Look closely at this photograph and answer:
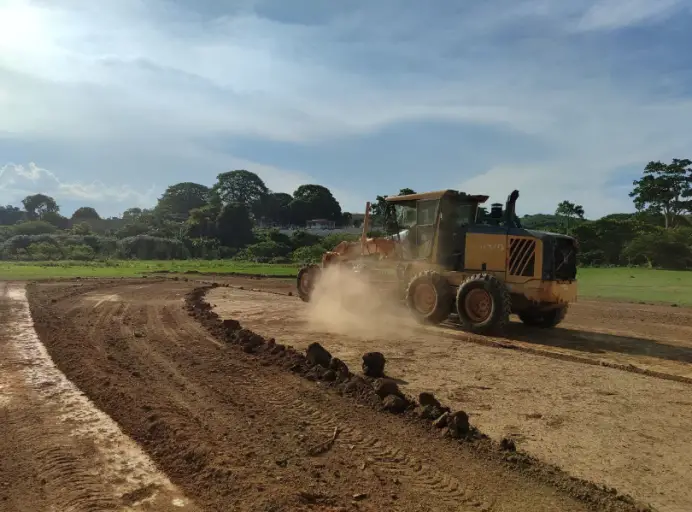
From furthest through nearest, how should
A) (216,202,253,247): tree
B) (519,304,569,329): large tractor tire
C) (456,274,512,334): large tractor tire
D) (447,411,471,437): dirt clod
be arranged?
(216,202,253,247): tree, (519,304,569,329): large tractor tire, (456,274,512,334): large tractor tire, (447,411,471,437): dirt clod

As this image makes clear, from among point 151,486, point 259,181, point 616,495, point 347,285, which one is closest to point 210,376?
point 151,486

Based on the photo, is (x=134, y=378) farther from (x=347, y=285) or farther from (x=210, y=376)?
(x=347, y=285)

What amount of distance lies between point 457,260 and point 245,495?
946 centimetres

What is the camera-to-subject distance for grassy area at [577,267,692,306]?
68.8 feet

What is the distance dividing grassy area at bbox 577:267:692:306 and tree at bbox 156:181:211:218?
91262 millimetres

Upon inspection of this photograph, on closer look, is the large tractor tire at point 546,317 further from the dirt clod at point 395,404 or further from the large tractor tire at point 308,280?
the dirt clod at point 395,404

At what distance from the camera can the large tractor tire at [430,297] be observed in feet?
40.1

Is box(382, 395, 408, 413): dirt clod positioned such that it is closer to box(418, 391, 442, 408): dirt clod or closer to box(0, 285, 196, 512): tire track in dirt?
box(418, 391, 442, 408): dirt clod

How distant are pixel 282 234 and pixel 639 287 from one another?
47.3 metres

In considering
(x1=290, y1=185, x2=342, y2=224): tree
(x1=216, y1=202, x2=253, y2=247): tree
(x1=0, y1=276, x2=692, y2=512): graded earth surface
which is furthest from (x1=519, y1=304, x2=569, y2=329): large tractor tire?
(x1=290, y1=185, x2=342, y2=224): tree

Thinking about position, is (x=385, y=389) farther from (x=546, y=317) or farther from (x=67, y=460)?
(x=546, y=317)

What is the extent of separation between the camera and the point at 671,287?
987 inches

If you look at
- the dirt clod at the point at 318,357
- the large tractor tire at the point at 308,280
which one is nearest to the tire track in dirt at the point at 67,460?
the dirt clod at the point at 318,357

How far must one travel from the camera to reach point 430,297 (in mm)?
12438
